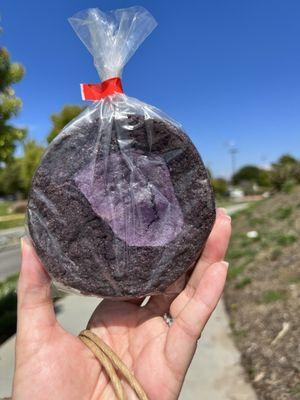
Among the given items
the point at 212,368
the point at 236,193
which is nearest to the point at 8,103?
the point at 212,368

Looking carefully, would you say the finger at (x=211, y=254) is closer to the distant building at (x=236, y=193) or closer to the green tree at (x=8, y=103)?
the green tree at (x=8, y=103)

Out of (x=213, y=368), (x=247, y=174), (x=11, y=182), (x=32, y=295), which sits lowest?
(x=247, y=174)

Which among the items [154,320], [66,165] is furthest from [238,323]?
[66,165]

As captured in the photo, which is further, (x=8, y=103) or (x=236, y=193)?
(x=236, y=193)

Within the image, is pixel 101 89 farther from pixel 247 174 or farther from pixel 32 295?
pixel 247 174

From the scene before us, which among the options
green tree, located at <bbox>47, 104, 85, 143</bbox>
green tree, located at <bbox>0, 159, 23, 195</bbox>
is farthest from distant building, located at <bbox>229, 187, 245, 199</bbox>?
green tree, located at <bbox>47, 104, 85, 143</bbox>

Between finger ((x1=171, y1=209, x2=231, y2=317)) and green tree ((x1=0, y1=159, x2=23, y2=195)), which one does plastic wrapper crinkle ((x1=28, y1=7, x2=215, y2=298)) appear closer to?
finger ((x1=171, y1=209, x2=231, y2=317))

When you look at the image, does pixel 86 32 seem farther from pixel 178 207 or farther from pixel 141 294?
pixel 141 294
